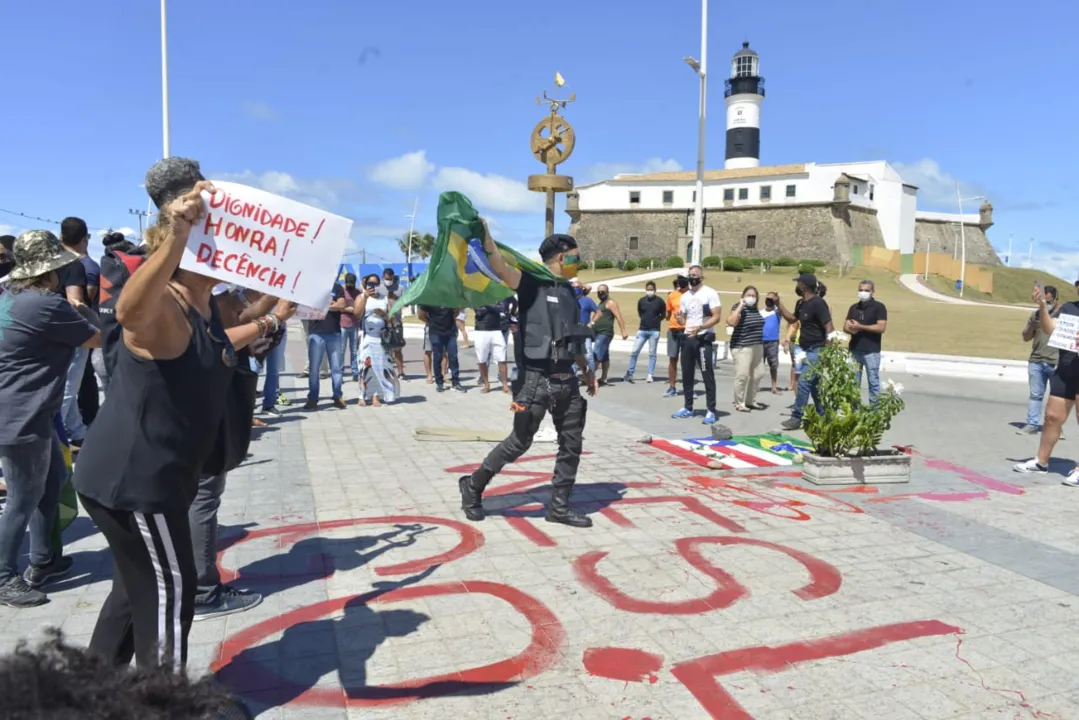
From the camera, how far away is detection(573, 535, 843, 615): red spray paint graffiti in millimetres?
4055

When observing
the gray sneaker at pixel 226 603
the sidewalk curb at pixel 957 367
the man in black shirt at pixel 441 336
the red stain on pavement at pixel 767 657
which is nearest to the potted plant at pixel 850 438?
the red stain on pavement at pixel 767 657

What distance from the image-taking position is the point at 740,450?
8.23 meters

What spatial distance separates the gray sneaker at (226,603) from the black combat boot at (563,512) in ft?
7.05

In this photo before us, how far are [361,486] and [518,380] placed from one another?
79.7 inches

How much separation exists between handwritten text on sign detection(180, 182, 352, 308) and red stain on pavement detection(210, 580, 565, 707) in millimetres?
1571

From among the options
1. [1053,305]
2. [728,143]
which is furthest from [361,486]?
[728,143]

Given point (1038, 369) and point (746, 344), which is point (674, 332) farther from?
point (1038, 369)

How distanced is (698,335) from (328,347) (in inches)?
201

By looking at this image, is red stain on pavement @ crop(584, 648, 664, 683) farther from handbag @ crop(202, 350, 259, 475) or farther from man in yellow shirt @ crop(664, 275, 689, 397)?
man in yellow shirt @ crop(664, 275, 689, 397)

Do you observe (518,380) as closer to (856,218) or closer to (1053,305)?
(1053,305)

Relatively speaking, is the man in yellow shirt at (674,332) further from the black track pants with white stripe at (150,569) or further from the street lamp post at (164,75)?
the street lamp post at (164,75)

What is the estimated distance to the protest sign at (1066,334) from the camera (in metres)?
6.89

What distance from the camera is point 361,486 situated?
6605 mm

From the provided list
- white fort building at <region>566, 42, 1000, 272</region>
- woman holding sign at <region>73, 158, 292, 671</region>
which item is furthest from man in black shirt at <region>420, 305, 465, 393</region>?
white fort building at <region>566, 42, 1000, 272</region>
